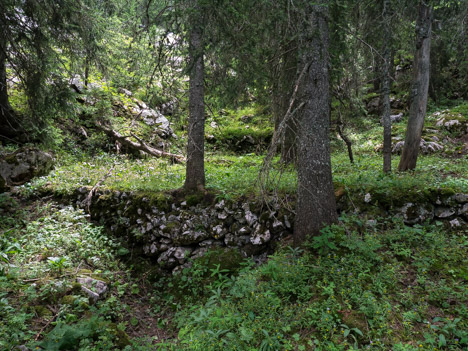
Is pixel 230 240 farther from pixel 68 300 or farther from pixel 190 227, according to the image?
pixel 68 300

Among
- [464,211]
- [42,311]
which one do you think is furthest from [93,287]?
[464,211]

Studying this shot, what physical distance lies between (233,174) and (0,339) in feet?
19.4

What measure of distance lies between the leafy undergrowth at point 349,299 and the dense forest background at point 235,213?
24 mm

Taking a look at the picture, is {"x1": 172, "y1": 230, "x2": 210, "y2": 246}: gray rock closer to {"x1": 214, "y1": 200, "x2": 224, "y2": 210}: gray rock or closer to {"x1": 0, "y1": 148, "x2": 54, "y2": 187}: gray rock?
{"x1": 214, "y1": 200, "x2": 224, "y2": 210}: gray rock

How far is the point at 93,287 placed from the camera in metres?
4.46

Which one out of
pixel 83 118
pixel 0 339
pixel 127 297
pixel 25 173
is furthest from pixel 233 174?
pixel 83 118

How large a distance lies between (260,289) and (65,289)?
124 inches

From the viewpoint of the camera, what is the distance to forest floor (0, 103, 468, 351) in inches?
126

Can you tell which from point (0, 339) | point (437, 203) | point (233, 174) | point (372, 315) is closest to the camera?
point (0, 339)

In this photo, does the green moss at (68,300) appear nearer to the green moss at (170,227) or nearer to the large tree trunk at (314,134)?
the green moss at (170,227)

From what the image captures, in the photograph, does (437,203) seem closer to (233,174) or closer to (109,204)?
(233,174)

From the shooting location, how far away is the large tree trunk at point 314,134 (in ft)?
13.7

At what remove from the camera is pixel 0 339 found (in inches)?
118

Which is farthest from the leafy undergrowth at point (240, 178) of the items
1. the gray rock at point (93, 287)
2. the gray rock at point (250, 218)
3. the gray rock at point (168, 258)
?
the gray rock at point (93, 287)
